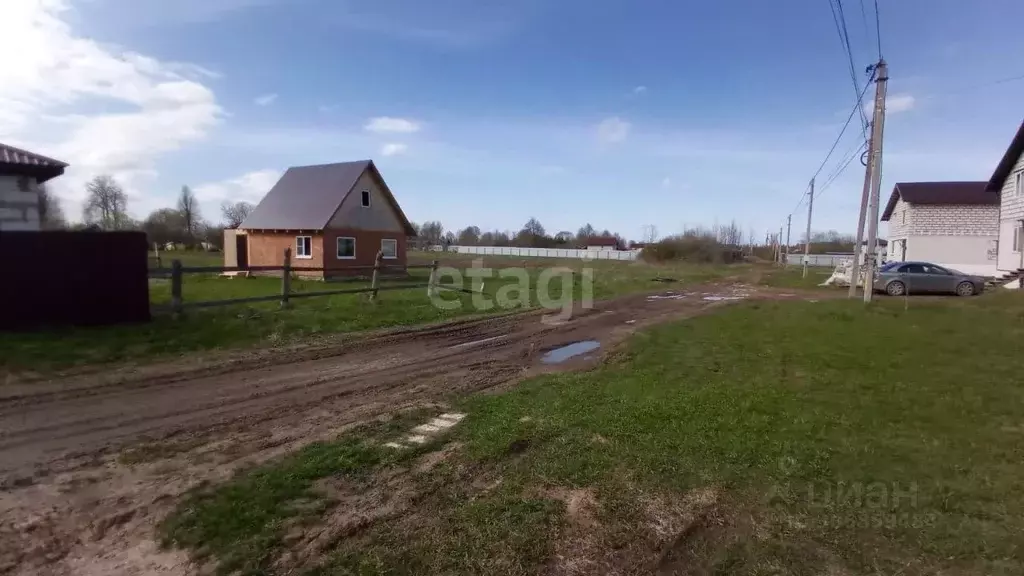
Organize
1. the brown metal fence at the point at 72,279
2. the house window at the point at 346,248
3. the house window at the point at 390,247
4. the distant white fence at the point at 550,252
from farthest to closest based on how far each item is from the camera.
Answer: the distant white fence at the point at 550,252
the house window at the point at 390,247
the house window at the point at 346,248
the brown metal fence at the point at 72,279

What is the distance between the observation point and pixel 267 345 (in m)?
10.1

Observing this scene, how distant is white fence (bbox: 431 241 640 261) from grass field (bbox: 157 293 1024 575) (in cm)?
6887

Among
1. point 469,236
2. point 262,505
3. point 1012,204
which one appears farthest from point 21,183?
point 469,236

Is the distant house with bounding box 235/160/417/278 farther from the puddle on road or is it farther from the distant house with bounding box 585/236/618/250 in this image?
the distant house with bounding box 585/236/618/250

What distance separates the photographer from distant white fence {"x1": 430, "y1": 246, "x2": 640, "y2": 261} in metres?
79.2

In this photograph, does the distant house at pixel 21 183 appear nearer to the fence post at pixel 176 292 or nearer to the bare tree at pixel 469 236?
the fence post at pixel 176 292

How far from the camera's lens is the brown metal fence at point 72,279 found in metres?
9.58

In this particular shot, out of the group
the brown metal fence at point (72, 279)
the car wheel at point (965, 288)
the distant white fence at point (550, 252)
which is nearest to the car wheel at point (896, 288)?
the car wheel at point (965, 288)

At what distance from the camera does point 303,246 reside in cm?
2633

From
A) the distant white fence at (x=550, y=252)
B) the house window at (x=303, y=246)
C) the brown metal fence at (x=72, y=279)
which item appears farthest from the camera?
the distant white fence at (x=550, y=252)

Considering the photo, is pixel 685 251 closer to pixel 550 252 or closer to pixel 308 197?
pixel 550 252

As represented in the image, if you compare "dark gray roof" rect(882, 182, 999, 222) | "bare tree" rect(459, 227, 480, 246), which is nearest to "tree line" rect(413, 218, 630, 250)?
"bare tree" rect(459, 227, 480, 246)

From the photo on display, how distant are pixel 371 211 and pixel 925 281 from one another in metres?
25.6

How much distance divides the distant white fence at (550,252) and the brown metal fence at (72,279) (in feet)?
218
